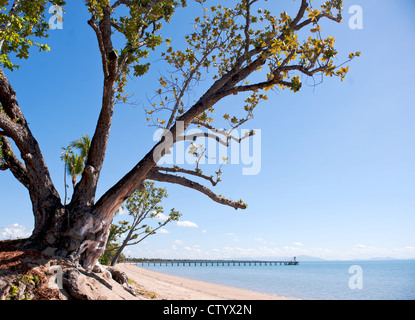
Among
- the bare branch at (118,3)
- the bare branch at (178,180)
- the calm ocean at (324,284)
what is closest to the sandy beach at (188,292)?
the bare branch at (178,180)

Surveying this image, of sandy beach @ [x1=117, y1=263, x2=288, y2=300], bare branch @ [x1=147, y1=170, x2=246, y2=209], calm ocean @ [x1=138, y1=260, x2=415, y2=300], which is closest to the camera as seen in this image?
bare branch @ [x1=147, y1=170, x2=246, y2=209]

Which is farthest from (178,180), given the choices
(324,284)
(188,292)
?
(324,284)

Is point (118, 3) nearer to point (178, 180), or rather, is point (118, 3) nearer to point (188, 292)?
point (178, 180)

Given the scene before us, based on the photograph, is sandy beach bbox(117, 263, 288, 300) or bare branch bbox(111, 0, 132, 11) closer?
bare branch bbox(111, 0, 132, 11)

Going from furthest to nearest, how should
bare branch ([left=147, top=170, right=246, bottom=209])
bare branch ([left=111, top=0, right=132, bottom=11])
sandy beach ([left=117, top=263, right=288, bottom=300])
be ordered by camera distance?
sandy beach ([left=117, top=263, right=288, bottom=300])
bare branch ([left=111, top=0, right=132, bottom=11])
bare branch ([left=147, top=170, right=246, bottom=209])

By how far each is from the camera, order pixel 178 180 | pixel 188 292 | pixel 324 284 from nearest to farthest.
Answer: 1. pixel 178 180
2. pixel 188 292
3. pixel 324 284

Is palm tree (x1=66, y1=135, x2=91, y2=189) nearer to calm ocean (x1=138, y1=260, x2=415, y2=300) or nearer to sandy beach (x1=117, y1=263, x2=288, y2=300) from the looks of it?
sandy beach (x1=117, y1=263, x2=288, y2=300)

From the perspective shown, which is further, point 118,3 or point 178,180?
point 118,3

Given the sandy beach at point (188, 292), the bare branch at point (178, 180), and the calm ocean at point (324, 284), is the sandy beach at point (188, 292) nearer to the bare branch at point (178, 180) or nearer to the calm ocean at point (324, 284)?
the bare branch at point (178, 180)

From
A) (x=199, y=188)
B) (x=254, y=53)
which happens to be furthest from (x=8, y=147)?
Result: (x=254, y=53)

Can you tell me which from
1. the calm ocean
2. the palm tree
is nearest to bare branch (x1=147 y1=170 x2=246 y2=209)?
the palm tree

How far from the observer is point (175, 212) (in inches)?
803
